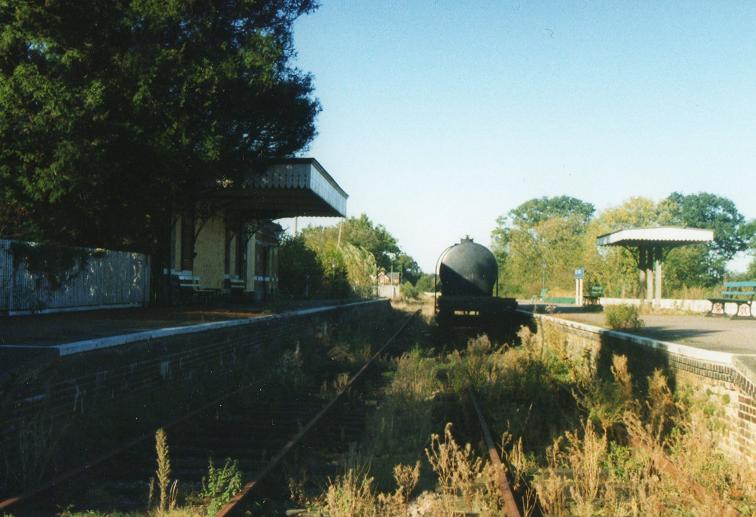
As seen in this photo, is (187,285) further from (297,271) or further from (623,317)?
(297,271)

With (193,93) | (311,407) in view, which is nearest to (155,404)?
(311,407)

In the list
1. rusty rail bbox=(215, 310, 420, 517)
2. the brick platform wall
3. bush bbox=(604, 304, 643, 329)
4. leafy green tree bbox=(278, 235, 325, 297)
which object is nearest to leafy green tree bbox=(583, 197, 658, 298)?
leafy green tree bbox=(278, 235, 325, 297)

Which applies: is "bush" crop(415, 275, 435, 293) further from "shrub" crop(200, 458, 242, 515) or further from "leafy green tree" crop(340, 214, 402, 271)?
"shrub" crop(200, 458, 242, 515)

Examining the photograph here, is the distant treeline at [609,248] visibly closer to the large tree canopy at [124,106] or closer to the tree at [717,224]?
the tree at [717,224]

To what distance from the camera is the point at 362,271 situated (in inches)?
1817

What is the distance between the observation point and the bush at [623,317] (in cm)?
1306

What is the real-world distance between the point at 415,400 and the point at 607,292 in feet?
146

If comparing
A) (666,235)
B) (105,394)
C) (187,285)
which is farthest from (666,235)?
(105,394)

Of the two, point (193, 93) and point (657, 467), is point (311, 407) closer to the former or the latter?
point (657, 467)

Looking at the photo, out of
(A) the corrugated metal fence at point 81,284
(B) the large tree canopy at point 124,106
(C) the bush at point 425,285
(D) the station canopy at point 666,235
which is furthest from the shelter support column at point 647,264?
(C) the bush at point 425,285

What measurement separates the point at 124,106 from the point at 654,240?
21217 millimetres

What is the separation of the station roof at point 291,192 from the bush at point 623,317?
374 inches

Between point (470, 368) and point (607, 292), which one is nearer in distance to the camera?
point (470, 368)

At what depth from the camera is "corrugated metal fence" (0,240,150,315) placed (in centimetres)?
1109
